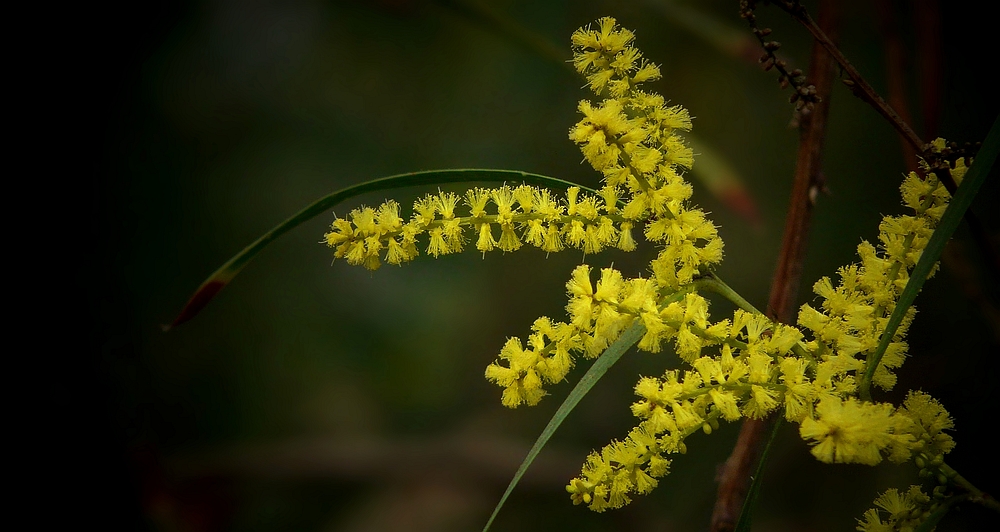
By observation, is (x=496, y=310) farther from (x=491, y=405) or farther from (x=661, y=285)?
(x=661, y=285)

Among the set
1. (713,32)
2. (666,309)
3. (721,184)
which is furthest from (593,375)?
(713,32)

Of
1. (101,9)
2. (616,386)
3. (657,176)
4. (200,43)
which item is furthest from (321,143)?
(657,176)

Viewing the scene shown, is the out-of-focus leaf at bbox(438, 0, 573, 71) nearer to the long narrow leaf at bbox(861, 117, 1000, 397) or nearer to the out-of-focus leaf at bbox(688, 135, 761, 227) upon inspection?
the out-of-focus leaf at bbox(688, 135, 761, 227)

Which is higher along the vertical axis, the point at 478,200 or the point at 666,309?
the point at 478,200

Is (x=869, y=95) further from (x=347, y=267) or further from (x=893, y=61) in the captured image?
(x=347, y=267)

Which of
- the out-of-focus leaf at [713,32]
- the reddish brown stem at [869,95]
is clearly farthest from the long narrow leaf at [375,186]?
the out-of-focus leaf at [713,32]
